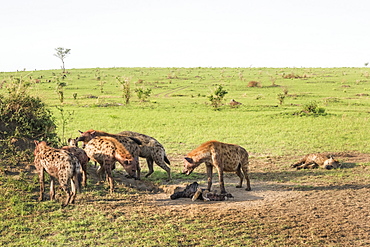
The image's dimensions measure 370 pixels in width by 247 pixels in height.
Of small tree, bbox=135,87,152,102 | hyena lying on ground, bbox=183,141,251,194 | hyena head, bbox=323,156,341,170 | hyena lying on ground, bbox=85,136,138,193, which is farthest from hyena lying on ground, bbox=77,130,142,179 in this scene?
small tree, bbox=135,87,152,102

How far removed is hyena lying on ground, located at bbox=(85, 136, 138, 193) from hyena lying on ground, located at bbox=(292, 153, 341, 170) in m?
5.85

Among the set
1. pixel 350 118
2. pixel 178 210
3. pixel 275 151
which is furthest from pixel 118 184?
pixel 350 118

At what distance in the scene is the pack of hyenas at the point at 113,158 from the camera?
8039 mm

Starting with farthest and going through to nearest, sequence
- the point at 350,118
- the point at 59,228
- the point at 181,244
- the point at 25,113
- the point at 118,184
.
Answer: the point at 350,118 < the point at 25,113 < the point at 118,184 < the point at 59,228 < the point at 181,244

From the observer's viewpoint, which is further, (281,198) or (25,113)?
(25,113)

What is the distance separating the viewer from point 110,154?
9.18 meters

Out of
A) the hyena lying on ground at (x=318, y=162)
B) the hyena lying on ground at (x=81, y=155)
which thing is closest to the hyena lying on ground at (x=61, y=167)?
the hyena lying on ground at (x=81, y=155)

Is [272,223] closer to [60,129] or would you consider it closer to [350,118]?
[60,129]

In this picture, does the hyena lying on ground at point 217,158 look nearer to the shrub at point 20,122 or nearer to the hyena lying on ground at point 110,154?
the hyena lying on ground at point 110,154

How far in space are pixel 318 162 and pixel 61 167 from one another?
26.0 feet

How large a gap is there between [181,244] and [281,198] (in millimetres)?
3468

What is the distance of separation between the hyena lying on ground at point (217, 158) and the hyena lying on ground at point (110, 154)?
1326 mm

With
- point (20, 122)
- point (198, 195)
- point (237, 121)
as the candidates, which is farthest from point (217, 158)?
point (237, 121)

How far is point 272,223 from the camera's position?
753 centimetres
